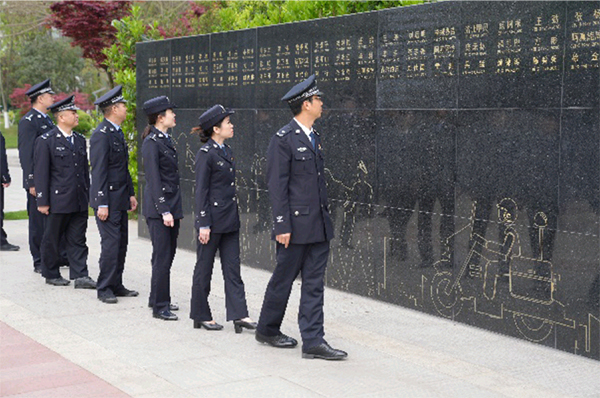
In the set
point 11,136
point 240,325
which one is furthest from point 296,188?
point 11,136

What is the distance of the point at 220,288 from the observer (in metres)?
9.20

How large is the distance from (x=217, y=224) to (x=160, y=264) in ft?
2.91

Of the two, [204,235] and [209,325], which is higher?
[204,235]

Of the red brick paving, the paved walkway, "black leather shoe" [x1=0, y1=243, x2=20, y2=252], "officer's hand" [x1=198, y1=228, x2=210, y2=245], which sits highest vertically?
"officer's hand" [x1=198, y1=228, x2=210, y2=245]

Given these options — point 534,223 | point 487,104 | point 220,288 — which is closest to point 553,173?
point 534,223

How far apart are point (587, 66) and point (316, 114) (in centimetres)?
181

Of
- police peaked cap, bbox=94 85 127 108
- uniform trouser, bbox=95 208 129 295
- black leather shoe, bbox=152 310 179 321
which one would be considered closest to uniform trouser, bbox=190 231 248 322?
black leather shoe, bbox=152 310 179 321

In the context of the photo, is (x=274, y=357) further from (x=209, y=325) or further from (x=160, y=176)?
(x=160, y=176)

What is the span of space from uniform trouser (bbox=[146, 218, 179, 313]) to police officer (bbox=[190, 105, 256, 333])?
487mm

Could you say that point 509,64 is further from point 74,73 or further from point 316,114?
point 74,73

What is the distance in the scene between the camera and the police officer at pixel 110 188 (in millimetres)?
8562

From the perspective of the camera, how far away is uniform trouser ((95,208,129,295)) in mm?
8676

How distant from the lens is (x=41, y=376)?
618 centimetres

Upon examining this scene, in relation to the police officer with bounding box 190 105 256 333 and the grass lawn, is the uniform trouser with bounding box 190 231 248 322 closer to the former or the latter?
the police officer with bounding box 190 105 256 333
